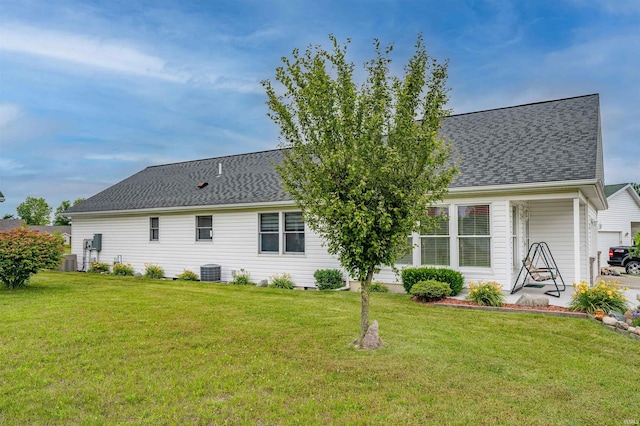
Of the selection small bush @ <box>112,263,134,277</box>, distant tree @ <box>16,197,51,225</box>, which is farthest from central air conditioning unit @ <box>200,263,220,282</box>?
distant tree @ <box>16,197,51,225</box>

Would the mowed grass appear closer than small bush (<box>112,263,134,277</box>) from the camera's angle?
Yes

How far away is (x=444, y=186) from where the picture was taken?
18.8 feet

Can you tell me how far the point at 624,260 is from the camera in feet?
63.3

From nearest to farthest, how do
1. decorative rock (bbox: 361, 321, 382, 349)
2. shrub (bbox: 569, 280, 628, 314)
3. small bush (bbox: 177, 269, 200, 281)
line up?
decorative rock (bbox: 361, 321, 382, 349), shrub (bbox: 569, 280, 628, 314), small bush (bbox: 177, 269, 200, 281)

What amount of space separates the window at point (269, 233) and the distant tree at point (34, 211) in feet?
261

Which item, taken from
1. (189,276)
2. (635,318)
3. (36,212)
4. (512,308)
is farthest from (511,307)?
(36,212)

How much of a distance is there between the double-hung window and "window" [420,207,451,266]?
397cm

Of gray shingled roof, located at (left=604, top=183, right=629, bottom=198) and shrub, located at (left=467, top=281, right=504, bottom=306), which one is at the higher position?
gray shingled roof, located at (left=604, top=183, right=629, bottom=198)

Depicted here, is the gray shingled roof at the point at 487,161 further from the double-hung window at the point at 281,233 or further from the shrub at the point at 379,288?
the shrub at the point at 379,288

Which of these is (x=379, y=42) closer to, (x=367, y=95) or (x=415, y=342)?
(x=367, y=95)

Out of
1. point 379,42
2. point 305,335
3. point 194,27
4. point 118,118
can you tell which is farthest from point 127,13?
point 305,335

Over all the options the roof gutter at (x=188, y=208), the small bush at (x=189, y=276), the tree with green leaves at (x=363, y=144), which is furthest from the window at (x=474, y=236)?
the small bush at (x=189, y=276)

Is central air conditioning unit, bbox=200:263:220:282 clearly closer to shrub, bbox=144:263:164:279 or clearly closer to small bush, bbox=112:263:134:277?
shrub, bbox=144:263:164:279

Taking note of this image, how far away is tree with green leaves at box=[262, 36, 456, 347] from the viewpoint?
212 inches
